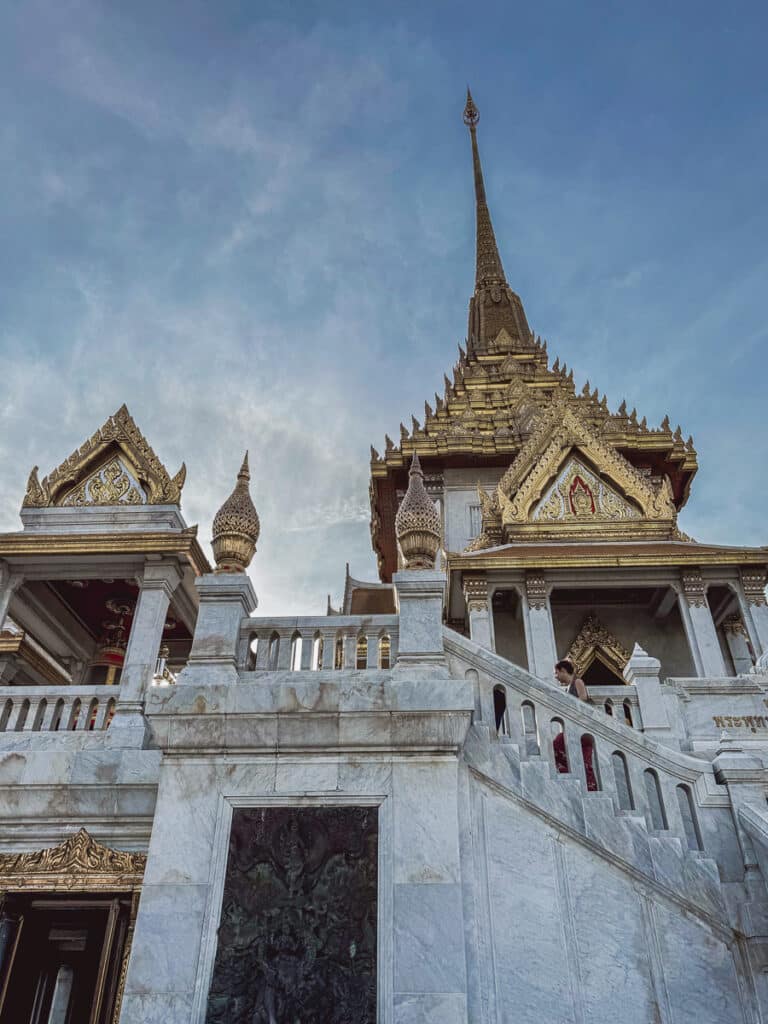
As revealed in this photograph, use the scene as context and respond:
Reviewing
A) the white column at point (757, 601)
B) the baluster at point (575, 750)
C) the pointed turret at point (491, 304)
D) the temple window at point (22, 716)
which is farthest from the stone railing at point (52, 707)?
the pointed turret at point (491, 304)

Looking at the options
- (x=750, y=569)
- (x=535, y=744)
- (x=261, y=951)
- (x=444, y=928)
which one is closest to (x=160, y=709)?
(x=261, y=951)

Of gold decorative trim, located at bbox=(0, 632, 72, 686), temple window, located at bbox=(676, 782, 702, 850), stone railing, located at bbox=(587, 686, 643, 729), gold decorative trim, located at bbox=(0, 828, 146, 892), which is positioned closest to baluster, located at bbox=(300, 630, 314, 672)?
gold decorative trim, located at bbox=(0, 828, 146, 892)

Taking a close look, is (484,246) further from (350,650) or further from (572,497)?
(350,650)

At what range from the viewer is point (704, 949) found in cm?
509

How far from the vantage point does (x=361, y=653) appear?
703 centimetres

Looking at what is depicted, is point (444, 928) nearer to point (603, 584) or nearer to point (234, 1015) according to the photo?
point (234, 1015)

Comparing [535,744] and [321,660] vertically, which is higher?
[321,660]

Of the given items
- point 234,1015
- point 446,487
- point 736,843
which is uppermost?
point 446,487

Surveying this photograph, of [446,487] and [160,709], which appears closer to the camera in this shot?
[160,709]

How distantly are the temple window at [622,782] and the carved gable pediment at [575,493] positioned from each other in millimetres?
10533

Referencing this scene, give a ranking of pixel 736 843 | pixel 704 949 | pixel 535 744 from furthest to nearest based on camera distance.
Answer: pixel 535 744 < pixel 736 843 < pixel 704 949

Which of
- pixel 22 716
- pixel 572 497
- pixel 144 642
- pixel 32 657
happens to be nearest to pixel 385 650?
pixel 22 716

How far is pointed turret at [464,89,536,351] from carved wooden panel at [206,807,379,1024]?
25.3 metres

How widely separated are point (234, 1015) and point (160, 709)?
2017 mm
